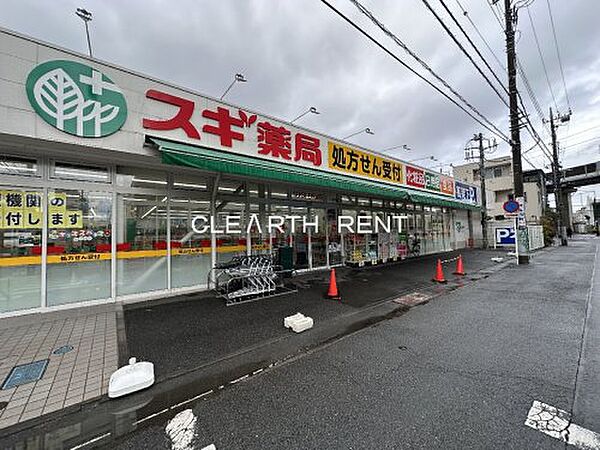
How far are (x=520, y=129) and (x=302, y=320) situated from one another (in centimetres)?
1337

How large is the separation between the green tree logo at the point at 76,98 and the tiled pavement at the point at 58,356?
347 cm

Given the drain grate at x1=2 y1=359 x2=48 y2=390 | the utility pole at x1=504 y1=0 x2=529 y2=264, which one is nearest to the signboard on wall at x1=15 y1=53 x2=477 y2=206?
the drain grate at x1=2 y1=359 x2=48 y2=390

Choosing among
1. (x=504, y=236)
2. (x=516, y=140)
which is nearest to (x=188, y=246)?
(x=516, y=140)

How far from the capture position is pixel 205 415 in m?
2.42

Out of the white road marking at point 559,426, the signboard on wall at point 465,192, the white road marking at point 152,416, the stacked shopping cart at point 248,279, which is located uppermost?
the signboard on wall at point 465,192

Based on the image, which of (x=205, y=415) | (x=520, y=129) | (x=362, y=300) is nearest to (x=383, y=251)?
(x=362, y=300)

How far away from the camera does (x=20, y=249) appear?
4.93 meters

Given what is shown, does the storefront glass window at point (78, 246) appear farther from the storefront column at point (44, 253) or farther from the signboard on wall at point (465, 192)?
the signboard on wall at point (465, 192)

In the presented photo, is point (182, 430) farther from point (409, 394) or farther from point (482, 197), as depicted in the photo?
point (482, 197)

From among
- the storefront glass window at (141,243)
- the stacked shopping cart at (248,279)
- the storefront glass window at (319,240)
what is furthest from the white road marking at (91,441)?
the storefront glass window at (319,240)

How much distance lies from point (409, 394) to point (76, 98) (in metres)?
6.87

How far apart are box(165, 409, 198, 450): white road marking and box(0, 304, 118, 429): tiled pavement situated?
1.09 m

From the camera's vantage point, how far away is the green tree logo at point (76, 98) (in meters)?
4.38

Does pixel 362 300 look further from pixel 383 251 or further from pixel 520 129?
pixel 520 129
